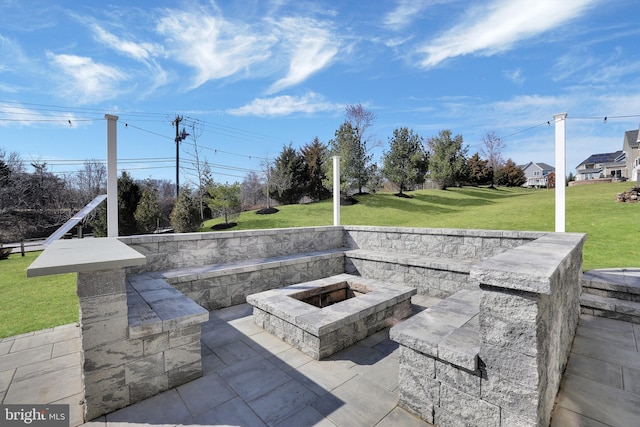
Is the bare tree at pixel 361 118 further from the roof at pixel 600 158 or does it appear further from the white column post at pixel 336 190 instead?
the roof at pixel 600 158

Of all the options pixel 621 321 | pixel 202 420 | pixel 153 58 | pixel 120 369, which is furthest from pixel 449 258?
pixel 153 58

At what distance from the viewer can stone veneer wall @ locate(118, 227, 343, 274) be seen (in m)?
4.12

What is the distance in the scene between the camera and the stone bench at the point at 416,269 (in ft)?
14.3

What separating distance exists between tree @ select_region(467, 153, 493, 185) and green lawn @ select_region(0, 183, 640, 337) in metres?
9.46

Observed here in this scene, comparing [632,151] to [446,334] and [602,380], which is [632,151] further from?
[446,334]

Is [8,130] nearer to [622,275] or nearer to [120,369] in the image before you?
[120,369]

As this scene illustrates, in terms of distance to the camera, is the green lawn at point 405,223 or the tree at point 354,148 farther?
the tree at point 354,148

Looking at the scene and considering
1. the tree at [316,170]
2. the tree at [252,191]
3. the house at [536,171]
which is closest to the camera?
the tree at [252,191]

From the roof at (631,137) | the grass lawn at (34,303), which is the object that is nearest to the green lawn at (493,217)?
the grass lawn at (34,303)

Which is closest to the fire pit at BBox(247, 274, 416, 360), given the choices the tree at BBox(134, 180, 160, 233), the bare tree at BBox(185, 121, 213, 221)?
the tree at BBox(134, 180, 160, 233)

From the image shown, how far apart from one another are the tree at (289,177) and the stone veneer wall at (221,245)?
13184mm

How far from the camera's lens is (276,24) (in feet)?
20.1

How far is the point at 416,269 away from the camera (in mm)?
4762

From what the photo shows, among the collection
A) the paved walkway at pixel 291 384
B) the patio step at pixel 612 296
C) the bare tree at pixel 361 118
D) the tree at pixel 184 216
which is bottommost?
the paved walkway at pixel 291 384
